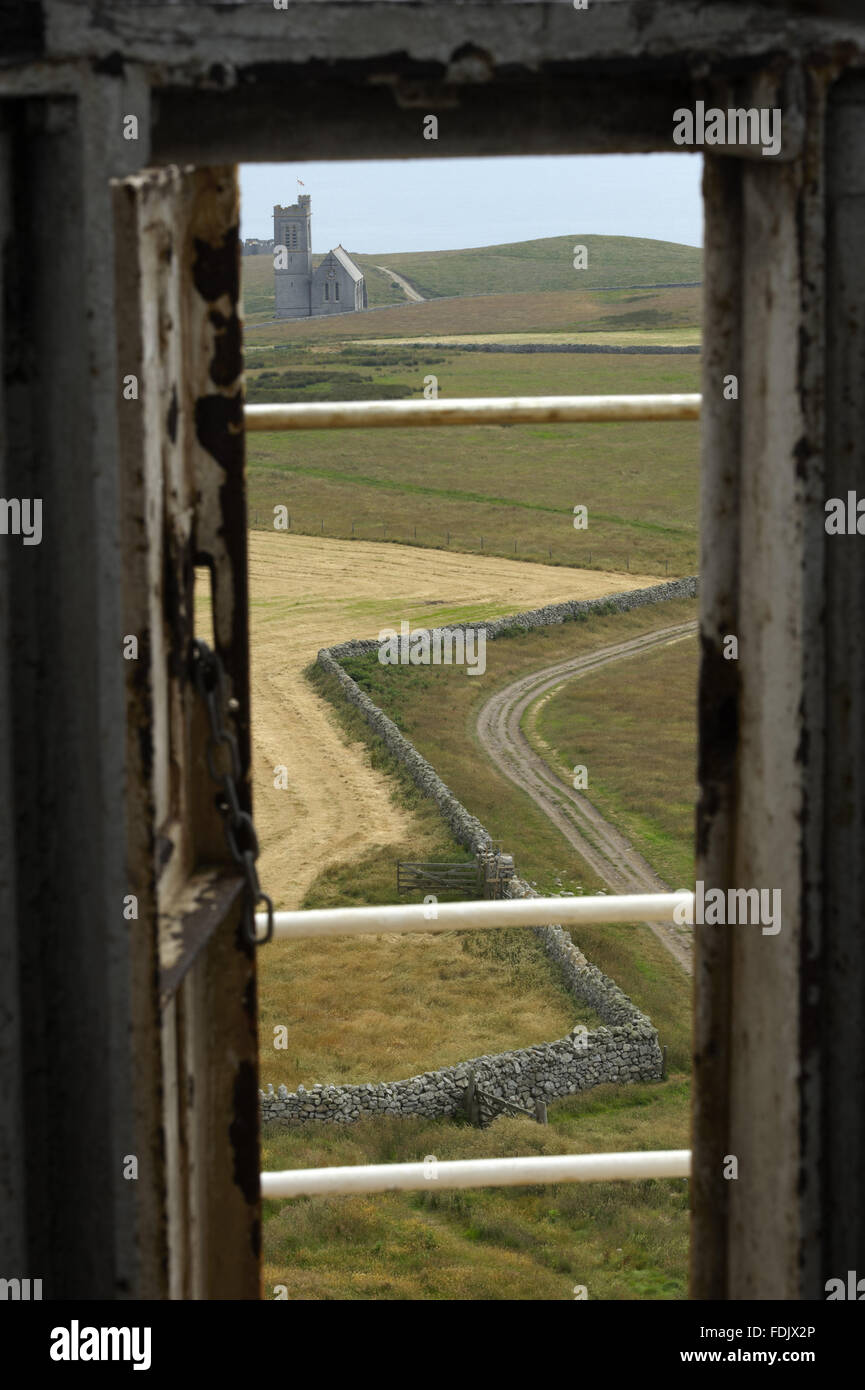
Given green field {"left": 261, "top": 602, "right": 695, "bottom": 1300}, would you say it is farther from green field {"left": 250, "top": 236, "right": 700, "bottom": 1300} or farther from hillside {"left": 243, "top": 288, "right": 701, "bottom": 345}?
hillside {"left": 243, "top": 288, "right": 701, "bottom": 345}

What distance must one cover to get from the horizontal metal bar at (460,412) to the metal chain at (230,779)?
0.26 metres

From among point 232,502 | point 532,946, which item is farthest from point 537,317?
point 232,502

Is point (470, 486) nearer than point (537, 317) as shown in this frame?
Yes

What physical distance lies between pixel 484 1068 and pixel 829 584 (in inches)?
452

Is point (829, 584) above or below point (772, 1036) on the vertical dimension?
above

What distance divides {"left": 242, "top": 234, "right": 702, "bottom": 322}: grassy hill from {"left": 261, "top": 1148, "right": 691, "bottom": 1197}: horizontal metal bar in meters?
63.7

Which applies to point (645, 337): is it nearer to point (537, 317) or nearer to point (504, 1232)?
point (537, 317)

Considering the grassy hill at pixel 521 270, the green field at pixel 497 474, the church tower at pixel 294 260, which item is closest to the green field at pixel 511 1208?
the green field at pixel 497 474

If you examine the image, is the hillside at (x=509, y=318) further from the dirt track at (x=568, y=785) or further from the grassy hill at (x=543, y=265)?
the dirt track at (x=568, y=785)

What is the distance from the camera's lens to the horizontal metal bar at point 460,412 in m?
1.49

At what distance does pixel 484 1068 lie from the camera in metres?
12.3

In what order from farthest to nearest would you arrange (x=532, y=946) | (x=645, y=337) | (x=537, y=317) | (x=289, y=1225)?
(x=537, y=317) → (x=645, y=337) → (x=532, y=946) → (x=289, y=1225)

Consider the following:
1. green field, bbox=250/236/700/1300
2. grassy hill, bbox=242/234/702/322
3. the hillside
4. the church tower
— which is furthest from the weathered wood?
grassy hill, bbox=242/234/702/322

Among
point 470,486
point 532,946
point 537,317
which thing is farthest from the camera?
point 537,317
